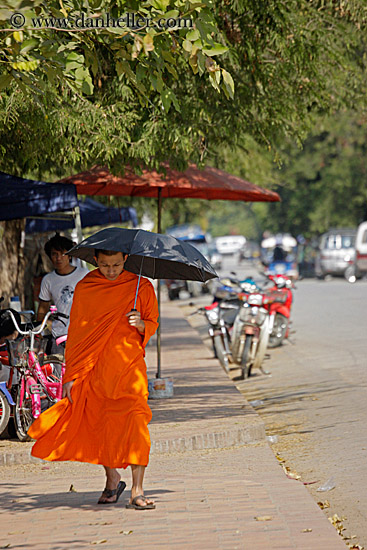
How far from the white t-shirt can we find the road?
89.2 inches

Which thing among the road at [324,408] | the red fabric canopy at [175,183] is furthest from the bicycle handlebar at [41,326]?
the road at [324,408]

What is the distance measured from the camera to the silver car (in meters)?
Answer: 37.1

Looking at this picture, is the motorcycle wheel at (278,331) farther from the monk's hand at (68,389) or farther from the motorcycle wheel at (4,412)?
the monk's hand at (68,389)

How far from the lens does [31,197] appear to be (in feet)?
29.8

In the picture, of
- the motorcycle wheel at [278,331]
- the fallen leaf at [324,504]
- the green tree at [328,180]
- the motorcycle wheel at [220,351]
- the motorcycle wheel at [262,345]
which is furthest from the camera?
the green tree at [328,180]

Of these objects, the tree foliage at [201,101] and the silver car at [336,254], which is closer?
the tree foliage at [201,101]

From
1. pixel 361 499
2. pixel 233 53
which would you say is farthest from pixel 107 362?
pixel 233 53

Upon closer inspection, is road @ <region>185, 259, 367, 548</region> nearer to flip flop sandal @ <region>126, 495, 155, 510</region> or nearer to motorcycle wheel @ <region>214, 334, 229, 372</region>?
motorcycle wheel @ <region>214, 334, 229, 372</region>

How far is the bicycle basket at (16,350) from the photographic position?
7738 mm

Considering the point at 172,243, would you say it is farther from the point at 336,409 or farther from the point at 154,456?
the point at 336,409

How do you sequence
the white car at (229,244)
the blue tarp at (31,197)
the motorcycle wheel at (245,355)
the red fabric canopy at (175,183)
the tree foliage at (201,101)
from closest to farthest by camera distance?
the tree foliage at (201,101)
the blue tarp at (31,197)
the red fabric canopy at (175,183)
the motorcycle wheel at (245,355)
the white car at (229,244)

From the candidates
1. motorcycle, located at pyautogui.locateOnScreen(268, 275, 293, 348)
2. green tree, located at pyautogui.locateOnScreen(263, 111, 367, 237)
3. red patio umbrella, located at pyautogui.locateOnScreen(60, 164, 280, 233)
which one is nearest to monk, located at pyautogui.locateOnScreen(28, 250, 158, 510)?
red patio umbrella, located at pyautogui.locateOnScreen(60, 164, 280, 233)

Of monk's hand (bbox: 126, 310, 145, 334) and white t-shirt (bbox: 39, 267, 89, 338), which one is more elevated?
monk's hand (bbox: 126, 310, 145, 334)

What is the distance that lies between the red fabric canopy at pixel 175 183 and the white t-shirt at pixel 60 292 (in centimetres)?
135
